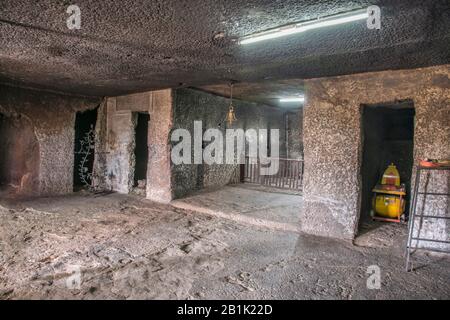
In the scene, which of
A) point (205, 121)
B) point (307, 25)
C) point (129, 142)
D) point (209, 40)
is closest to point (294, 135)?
point (205, 121)

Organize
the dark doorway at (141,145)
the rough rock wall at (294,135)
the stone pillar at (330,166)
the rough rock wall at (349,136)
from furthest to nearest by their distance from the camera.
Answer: the rough rock wall at (294,135), the dark doorway at (141,145), the stone pillar at (330,166), the rough rock wall at (349,136)

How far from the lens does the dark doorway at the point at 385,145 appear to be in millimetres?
5258

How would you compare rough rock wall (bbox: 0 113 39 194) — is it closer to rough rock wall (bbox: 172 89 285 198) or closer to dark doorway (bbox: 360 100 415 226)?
rough rock wall (bbox: 172 89 285 198)

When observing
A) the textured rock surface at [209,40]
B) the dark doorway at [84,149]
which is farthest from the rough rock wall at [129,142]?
the textured rock surface at [209,40]

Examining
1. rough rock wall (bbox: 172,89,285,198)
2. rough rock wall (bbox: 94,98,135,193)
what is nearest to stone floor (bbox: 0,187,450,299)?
rough rock wall (bbox: 172,89,285,198)

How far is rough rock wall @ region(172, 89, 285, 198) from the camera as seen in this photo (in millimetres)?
7031

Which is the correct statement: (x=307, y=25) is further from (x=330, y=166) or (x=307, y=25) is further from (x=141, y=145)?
(x=141, y=145)

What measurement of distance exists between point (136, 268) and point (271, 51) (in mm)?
3072

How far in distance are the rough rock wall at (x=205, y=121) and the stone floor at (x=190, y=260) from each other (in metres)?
1.62

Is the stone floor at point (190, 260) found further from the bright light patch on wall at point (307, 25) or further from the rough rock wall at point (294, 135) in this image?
the rough rock wall at point (294, 135)

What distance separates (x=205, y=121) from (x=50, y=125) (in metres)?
3.90

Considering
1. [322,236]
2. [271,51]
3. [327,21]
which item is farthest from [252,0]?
[322,236]

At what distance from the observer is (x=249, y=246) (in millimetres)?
4238
